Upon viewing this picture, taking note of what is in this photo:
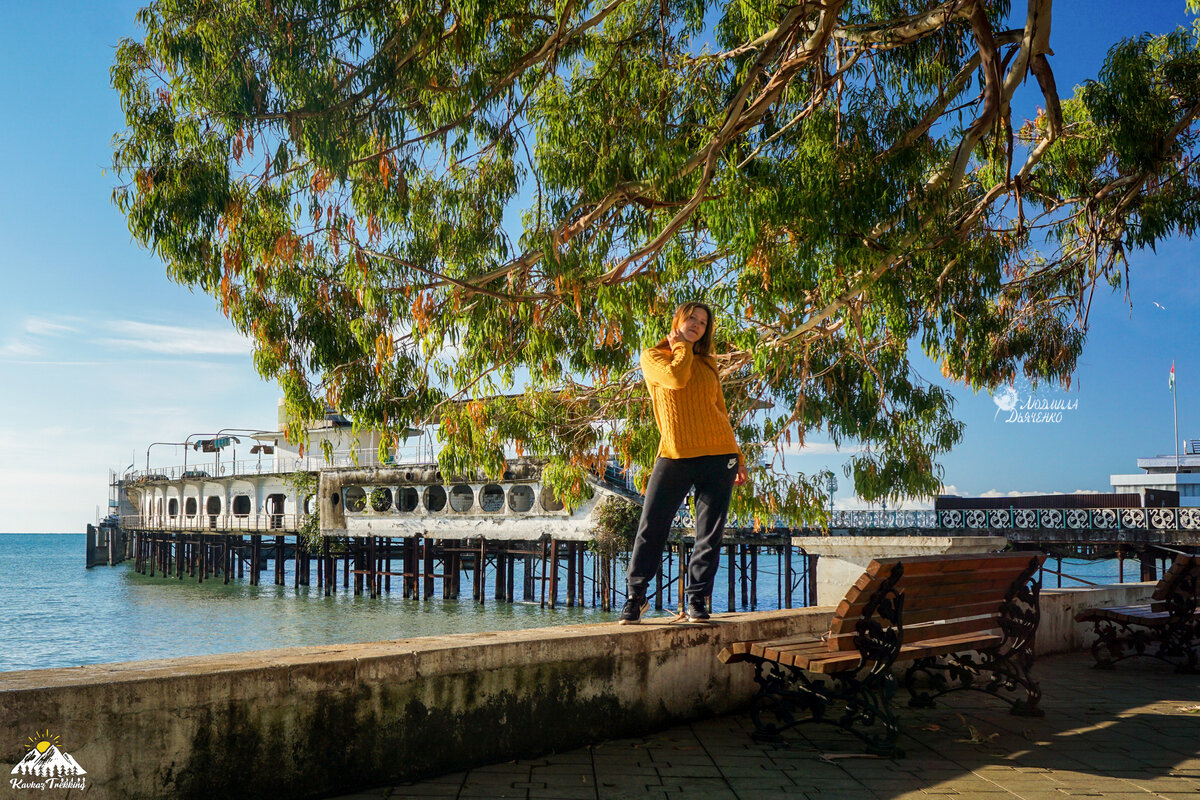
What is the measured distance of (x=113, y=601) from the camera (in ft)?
140

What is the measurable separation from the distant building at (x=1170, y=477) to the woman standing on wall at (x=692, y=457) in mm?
57273

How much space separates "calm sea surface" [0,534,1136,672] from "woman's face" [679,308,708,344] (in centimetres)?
1774

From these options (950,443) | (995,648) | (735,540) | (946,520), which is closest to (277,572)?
(735,540)

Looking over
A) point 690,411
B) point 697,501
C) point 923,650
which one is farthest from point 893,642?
point 690,411

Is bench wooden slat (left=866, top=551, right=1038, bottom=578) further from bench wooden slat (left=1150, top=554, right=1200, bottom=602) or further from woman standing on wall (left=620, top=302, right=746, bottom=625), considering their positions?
bench wooden slat (left=1150, top=554, right=1200, bottom=602)

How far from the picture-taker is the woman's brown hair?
4.75 m

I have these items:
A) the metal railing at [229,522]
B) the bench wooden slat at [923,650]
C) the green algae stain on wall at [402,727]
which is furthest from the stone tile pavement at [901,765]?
the metal railing at [229,522]

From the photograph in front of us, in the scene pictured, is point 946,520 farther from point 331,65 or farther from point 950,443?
point 331,65

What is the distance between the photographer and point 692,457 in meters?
4.80

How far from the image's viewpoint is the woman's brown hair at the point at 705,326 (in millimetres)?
4750

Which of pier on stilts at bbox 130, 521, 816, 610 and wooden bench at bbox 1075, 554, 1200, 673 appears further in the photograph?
pier on stilts at bbox 130, 521, 816, 610

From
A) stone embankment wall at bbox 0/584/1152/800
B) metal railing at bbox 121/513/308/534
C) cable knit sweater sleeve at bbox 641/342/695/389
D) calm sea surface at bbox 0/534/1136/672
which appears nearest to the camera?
stone embankment wall at bbox 0/584/1152/800

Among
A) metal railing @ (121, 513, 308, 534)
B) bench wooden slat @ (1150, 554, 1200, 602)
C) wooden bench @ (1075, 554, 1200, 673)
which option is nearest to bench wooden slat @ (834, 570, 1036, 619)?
wooden bench @ (1075, 554, 1200, 673)

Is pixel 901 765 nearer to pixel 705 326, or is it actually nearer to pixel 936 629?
pixel 936 629
